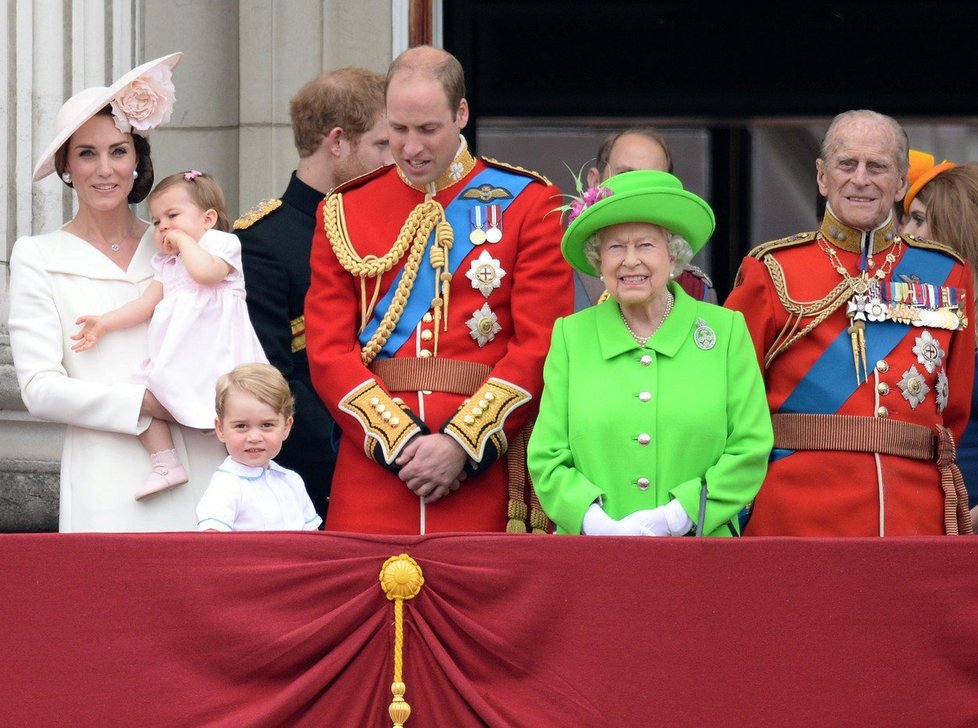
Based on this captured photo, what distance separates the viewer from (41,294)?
467 cm

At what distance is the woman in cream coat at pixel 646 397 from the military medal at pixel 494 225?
312 millimetres

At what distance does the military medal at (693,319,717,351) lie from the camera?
427 cm

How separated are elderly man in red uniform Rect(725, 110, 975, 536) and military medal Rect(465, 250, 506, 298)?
0.58m

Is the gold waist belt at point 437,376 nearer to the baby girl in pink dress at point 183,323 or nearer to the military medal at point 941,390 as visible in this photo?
the baby girl in pink dress at point 183,323

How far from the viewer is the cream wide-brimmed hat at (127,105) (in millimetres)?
4746

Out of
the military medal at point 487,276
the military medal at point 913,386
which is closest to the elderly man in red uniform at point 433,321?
the military medal at point 487,276

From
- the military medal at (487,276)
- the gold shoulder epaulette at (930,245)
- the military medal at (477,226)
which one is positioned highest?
the military medal at (477,226)

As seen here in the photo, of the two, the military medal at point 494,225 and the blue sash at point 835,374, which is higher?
the military medal at point 494,225

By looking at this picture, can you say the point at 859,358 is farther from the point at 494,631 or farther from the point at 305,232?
the point at 305,232

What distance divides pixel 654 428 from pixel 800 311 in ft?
1.84

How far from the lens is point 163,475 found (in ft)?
15.2

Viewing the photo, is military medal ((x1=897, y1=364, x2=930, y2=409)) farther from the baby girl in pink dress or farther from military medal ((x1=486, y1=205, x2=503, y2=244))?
the baby girl in pink dress

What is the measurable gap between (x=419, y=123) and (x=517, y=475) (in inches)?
33.8

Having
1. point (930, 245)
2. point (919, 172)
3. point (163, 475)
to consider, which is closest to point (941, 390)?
point (930, 245)
